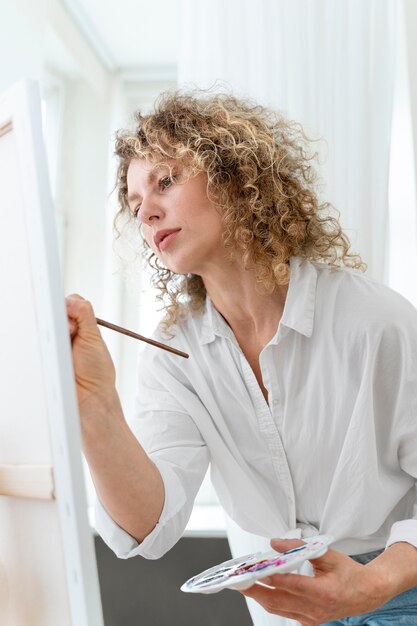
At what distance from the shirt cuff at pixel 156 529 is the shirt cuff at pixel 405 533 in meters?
0.38

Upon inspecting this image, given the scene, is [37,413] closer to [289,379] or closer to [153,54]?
[289,379]

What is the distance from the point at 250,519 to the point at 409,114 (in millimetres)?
1191

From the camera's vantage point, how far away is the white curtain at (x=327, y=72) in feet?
6.15

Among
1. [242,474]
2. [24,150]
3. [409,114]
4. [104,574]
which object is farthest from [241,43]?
[104,574]

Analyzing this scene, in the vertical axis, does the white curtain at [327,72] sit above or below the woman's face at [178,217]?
above

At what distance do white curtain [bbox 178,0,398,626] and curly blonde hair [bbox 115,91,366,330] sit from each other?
0.24 metres

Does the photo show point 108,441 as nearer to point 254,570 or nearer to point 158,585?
point 254,570

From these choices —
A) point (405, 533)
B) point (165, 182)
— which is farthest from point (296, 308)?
point (405, 533)

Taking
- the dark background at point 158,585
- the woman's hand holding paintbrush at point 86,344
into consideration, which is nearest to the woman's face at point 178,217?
the woman's hand holding paintbrush at point 86,344

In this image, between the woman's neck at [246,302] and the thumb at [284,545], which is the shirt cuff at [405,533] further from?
the woman's neck at [246,302]

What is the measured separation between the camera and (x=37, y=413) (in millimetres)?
741

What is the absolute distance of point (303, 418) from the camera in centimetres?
140

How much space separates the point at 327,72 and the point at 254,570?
1451 millimetres

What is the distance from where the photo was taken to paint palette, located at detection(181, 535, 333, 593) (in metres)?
0.83
